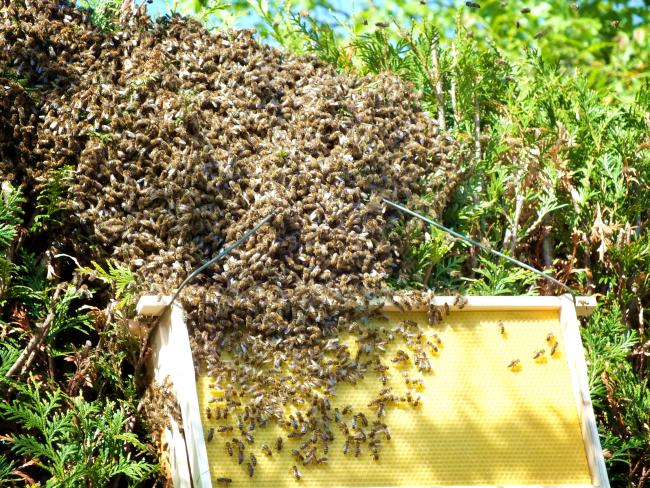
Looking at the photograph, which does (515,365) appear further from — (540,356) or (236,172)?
(236,172)

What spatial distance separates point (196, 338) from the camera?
389cm

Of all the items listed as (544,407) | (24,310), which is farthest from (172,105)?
(544,407)

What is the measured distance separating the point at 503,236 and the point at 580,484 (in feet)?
5.62

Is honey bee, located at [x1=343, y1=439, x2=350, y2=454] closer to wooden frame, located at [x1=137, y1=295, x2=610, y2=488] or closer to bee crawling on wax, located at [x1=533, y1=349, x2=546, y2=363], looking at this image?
wooden frame, located at [x1=137, y1=295, x2=610, y2=488]

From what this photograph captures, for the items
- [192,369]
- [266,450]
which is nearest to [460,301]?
[266,450]

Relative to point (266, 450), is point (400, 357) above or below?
above

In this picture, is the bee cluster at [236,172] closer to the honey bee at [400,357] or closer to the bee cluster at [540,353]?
the honey bee at [400,357]

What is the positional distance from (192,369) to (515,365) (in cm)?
139

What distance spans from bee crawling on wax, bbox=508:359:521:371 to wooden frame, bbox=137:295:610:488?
231 mm

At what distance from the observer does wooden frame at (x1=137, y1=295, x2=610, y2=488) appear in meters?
3.70

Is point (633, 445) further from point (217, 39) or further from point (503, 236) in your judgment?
point (217, 39)

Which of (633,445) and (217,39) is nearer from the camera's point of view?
(633,445)

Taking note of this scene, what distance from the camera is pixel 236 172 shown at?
4555mm

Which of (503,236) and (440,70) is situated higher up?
(440,70)
